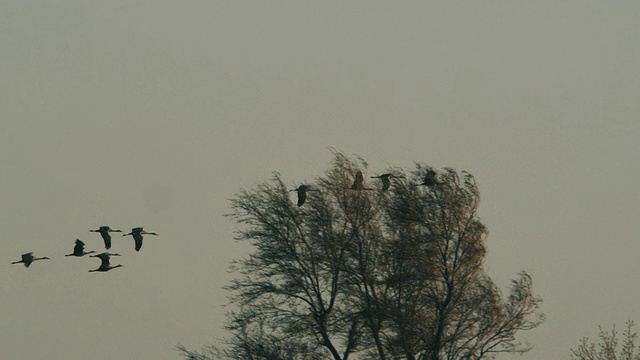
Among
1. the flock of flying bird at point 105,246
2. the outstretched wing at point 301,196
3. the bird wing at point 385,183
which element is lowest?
the flock of flying bird at point 105,246

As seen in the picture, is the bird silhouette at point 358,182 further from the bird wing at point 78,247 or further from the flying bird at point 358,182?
the bird wing at point 78,247

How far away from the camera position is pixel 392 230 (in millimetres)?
62969

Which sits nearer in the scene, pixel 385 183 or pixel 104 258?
pixel 104 258

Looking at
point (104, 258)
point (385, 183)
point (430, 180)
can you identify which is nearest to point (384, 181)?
point (385, 183)

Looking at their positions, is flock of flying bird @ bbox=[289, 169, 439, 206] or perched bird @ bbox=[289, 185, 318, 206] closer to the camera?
perched bird @ bbox=[289, 185, 318, 206]

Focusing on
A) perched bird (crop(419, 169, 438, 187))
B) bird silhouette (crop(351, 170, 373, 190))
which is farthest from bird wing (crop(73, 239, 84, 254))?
perched bird (crop(419, 169, 438, 187))

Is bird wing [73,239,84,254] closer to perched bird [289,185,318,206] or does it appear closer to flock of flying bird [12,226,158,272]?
flock of flying bird [12,226,158,272]

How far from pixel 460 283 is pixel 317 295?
506 cm

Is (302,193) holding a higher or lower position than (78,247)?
higher

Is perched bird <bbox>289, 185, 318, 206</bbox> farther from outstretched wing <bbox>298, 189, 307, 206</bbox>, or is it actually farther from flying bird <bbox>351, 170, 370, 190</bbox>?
flying bird <bbox>351, 170, 370, 190</bbox>

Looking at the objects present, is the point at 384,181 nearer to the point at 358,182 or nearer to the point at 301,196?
the point at 358,182

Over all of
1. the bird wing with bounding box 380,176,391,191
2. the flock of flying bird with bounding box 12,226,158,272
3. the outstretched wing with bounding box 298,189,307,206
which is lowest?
the flock of flying bird with bounding box 12,226,158,272

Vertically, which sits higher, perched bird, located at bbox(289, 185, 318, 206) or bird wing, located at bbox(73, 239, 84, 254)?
perched bird, located at bbox(289, 185, 318, 206)

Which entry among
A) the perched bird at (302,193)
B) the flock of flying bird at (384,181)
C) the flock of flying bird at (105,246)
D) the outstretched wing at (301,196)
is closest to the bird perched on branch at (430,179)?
the flock of flying bird at (384,181)
